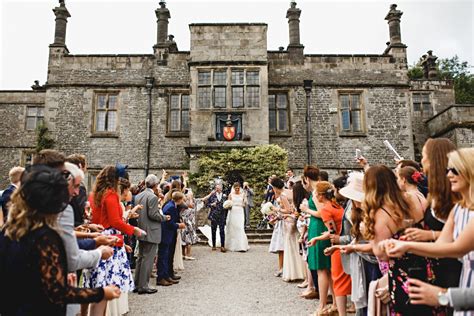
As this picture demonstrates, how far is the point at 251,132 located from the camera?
16656mm

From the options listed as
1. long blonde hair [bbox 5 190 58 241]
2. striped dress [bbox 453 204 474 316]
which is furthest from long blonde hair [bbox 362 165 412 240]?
long blonde hair [bbox 5 190 58 241]

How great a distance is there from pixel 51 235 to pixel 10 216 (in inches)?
12.2

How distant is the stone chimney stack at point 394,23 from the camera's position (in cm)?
1838

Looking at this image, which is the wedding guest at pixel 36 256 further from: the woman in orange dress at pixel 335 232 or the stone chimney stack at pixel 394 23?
the stone chimney stack at pixel 394 23

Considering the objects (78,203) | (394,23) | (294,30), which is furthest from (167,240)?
(394,23)

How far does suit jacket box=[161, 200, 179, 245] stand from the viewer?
23.1ft

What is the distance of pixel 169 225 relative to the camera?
280 inches

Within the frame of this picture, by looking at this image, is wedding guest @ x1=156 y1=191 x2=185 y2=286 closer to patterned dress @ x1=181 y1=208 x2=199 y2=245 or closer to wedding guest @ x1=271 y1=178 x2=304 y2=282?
patterned dress @ x1=181 y1=208 x2=199 y2=245

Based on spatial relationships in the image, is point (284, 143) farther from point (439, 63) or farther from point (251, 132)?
point (439, 63)

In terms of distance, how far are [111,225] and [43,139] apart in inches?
582

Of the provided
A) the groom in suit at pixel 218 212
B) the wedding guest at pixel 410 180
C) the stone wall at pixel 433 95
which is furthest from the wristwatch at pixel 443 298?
the stone wall at pixel 433 95

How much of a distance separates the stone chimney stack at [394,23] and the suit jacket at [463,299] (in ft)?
62.3

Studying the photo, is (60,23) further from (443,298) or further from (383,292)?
(443,298)

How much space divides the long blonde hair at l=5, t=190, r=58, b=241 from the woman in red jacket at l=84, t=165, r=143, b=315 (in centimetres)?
226
